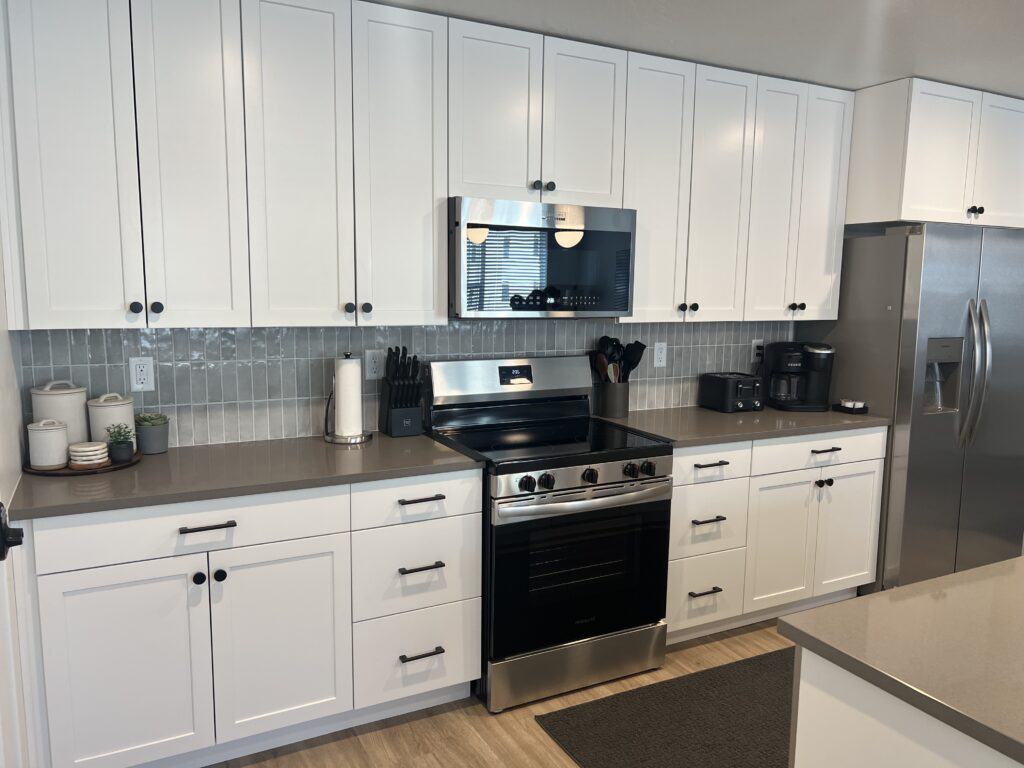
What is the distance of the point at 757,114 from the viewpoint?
326 centimetres

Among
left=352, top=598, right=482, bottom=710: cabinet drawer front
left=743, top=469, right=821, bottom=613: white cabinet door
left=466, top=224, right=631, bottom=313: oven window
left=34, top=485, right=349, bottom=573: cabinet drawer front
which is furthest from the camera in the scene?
left=743, top=469, right=821, bottom=613: white cabinet door

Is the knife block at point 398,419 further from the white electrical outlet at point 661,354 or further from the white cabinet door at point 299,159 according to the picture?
the white electrical outlet at point 661,354

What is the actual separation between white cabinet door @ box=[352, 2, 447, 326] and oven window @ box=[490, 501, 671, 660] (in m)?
Result: 0.89

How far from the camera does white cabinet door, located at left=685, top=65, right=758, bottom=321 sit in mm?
3152

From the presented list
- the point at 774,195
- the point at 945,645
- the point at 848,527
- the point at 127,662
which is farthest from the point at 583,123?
the point at 127,662

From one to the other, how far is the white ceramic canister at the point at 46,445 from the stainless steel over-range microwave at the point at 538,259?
1319 mm

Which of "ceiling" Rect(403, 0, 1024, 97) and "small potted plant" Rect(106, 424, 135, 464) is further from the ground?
"ceiling" Rect(403, 0, 1024, 97)

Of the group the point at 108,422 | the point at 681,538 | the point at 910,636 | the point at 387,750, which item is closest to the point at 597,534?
the point at 681,538

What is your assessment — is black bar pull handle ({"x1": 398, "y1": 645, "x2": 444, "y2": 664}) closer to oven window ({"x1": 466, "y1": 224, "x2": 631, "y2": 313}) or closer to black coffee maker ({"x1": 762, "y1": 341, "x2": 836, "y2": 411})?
oven window ({"x1": 466, "y1": 224, "x2": 631, "y2": 313})

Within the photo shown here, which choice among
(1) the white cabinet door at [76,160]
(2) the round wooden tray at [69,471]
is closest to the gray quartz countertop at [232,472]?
(2) the round wooden tray at [69,471]

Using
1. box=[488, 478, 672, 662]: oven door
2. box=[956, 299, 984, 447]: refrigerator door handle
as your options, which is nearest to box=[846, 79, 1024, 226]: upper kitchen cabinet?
box=[956, 299, 984, 447]: refrigerator door handle

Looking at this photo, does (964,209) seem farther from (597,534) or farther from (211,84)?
(211,84)

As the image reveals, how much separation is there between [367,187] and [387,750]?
1.86 meters

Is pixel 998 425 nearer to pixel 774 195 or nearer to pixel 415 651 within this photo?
pixel 774 195
